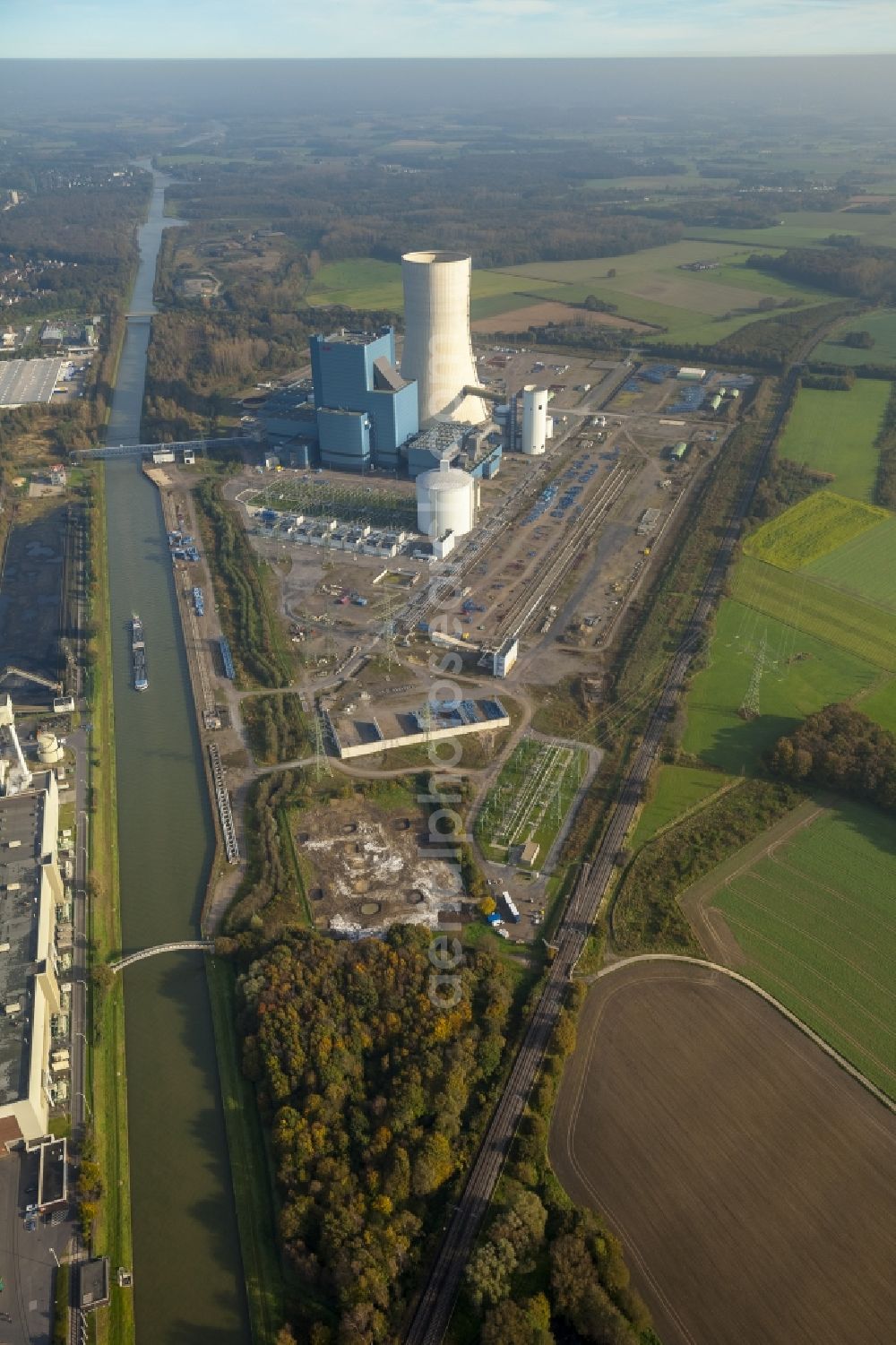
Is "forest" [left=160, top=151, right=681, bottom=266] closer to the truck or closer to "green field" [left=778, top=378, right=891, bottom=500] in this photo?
"green field" [left=778, top=378, right=891, bottom=500]

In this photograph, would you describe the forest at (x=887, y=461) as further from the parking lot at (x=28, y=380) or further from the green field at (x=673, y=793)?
the parking lot at (x=28, y=380)

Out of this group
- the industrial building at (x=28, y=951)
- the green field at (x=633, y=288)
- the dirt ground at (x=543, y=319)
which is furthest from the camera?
the green field at (x=633, y=288)

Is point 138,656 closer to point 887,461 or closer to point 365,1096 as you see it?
point 365,1096

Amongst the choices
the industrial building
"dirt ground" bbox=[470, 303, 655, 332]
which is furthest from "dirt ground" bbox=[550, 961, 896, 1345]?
"dirt ground" bbox=[470, 303, 655, 332]

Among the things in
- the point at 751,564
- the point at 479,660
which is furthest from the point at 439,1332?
the point at 751,564

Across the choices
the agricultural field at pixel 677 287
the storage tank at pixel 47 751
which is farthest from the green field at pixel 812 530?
the agricultural field at pixel 677 287

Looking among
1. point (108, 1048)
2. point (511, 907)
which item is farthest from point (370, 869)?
point (108, 1048)
